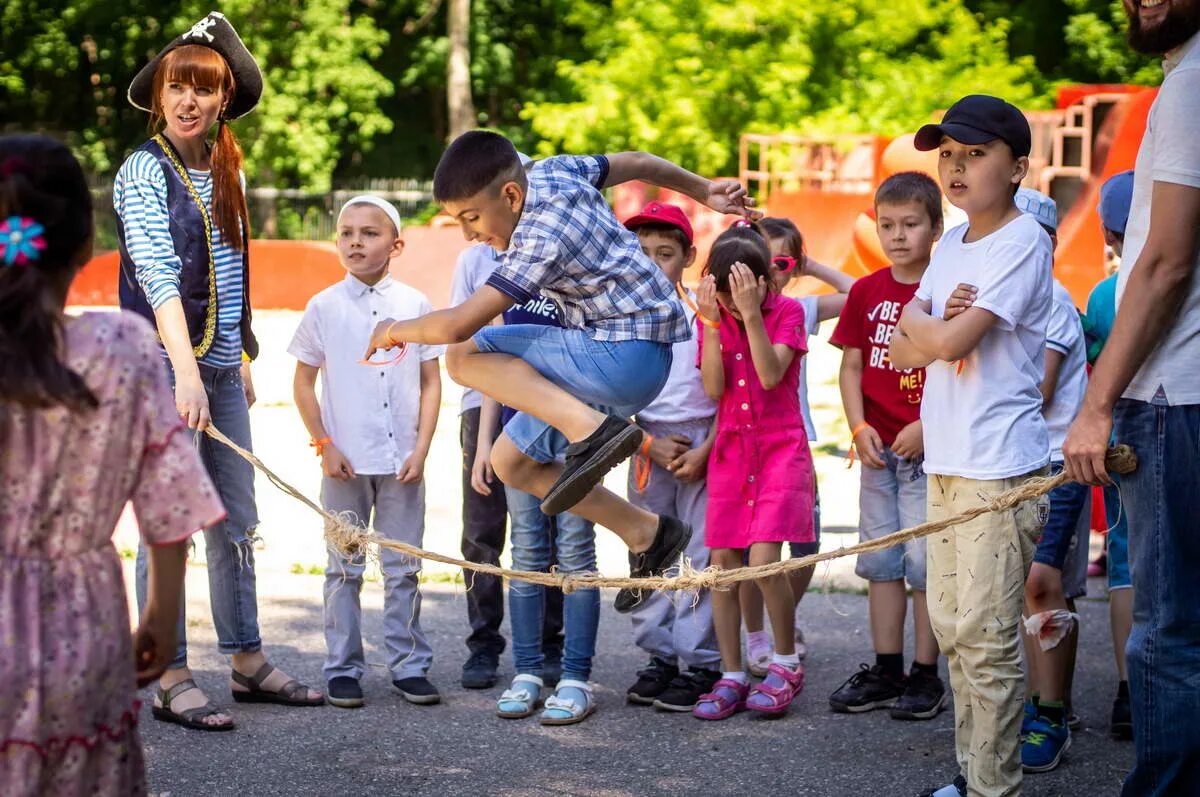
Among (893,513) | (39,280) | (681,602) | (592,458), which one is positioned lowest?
(681,602)

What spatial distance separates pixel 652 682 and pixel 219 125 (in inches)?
104

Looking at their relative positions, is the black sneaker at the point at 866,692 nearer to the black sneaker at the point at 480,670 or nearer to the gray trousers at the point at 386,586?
the black sneaker at the point at 480,670

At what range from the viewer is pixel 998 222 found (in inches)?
160

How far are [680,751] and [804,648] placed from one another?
1313 mm

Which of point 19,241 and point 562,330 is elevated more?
point 19,241

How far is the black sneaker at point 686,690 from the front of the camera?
5.26 meters

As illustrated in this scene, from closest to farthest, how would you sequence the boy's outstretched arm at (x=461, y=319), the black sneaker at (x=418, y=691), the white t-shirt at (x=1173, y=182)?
the white t-shirt at (x=1173, y=182), the boy's outstretched arm at (x=461, y=319), the black sneaker at (x=418, y=691)

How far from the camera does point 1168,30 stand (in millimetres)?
3393

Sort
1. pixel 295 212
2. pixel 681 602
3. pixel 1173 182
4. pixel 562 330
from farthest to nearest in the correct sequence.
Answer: pixel 295 212 → pixel 681 602 → pixel 562 330 → pixel 1173 182

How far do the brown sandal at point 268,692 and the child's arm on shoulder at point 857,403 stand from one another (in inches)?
88.0

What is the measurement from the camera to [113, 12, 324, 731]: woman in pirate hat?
4.87 m

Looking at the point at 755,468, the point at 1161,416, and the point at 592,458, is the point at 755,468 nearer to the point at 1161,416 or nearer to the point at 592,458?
the point at 592,458

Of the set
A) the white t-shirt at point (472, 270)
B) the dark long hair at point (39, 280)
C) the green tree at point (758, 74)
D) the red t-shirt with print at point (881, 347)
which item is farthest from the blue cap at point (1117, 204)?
the green tree at point (758, 74)

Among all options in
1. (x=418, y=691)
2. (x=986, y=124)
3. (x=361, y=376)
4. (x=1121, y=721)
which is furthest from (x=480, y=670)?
(x=986, y=124)
